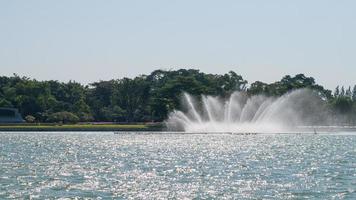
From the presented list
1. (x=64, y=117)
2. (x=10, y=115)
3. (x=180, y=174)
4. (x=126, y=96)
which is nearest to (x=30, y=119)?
(x=10, y=115)

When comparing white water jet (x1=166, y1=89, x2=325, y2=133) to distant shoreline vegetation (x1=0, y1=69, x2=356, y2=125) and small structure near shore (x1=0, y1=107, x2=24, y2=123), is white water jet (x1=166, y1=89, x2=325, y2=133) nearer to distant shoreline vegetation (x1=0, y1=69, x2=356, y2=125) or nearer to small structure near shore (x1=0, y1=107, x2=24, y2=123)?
distant shoreline vegetation (x1=0, y1=69, x2=356, y2=125)

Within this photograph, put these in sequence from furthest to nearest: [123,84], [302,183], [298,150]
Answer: [123,84]
[298,150]
[302,183]

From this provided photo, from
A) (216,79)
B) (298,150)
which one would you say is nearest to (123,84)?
(216,79)

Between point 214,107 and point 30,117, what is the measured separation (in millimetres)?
37566

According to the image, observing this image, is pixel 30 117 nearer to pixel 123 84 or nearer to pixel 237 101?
pixel 123 84

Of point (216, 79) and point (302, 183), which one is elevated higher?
point (216, 79)

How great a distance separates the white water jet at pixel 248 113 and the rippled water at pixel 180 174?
52.6 metres

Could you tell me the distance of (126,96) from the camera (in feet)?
499

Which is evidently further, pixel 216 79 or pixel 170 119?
pixel 216 79

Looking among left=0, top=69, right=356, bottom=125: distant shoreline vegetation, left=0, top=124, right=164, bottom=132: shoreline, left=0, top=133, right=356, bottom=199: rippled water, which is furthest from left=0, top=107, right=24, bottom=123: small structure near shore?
left=0, top=133, right=356, bottom=199: rippled water

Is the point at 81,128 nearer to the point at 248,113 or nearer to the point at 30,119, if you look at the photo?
the point at 30,119

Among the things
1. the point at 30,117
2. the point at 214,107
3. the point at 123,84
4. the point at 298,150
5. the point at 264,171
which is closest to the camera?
the point at 264,171

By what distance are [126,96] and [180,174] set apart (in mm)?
110930

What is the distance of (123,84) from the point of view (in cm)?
15338
